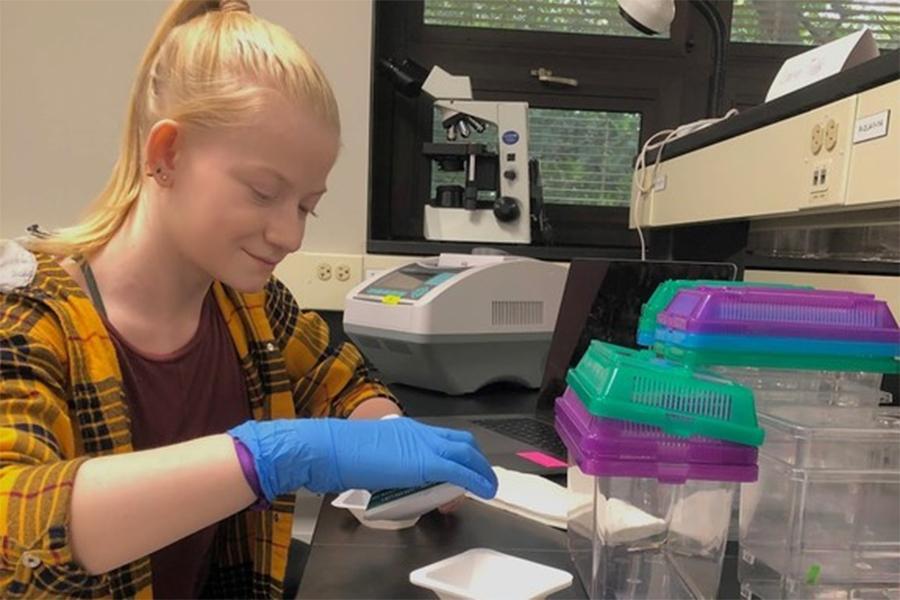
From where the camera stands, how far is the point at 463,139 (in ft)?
6.77

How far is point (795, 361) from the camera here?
74 centimetres

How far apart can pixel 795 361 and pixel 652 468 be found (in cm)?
21

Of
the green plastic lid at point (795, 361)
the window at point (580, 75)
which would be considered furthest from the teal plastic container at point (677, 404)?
the window at point (580, 75)

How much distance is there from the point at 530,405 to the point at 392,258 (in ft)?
2.19

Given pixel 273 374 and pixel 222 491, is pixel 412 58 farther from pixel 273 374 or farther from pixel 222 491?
pixel 222 491

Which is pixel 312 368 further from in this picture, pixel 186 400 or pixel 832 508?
pixel 832 508

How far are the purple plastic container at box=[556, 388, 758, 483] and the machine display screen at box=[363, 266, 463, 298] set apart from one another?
87 cm

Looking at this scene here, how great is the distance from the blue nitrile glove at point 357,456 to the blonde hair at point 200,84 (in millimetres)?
357

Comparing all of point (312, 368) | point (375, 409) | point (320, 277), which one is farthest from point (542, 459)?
point (320, 277)

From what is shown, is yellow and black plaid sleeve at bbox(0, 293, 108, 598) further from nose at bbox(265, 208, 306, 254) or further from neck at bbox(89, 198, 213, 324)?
nose at bbox(265, 208, 306, 254)

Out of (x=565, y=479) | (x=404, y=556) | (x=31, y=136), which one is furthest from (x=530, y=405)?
(x=31, y=136)

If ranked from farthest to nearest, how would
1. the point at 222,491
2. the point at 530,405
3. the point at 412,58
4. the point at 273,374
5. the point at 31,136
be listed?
the point at 412,58
the point at 31,136
the point at 530,405
the point at 273,374
the point at 222,491

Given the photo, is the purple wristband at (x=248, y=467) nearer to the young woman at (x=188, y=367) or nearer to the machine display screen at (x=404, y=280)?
the young woman at (x=188, y=367)

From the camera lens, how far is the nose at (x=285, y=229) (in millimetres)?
883
